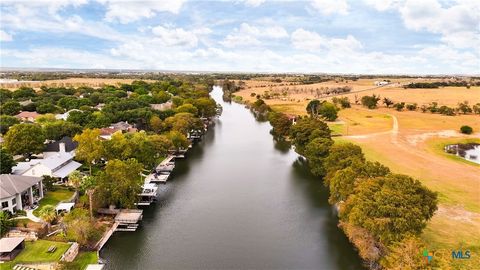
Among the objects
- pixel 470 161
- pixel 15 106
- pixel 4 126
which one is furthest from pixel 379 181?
pixel 15 106

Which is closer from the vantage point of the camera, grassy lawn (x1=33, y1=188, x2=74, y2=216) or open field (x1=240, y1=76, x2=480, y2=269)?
open field (x1=240, y1=76, x2=480, y2=269)

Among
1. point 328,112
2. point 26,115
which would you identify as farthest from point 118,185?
point 328,112

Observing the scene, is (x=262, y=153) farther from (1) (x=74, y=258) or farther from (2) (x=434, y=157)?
(1) (x=74, y=258)

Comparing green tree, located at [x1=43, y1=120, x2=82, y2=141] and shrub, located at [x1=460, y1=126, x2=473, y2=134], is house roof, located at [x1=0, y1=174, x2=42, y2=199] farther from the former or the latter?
shrub, located at [x1=460, y1=126, x2=473, y2=134]

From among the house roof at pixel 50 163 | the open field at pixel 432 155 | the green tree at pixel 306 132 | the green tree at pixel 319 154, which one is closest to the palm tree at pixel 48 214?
the house roof at pixel 50 163

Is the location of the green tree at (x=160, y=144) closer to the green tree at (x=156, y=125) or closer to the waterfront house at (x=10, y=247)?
the green tree at (x=156, y=125)

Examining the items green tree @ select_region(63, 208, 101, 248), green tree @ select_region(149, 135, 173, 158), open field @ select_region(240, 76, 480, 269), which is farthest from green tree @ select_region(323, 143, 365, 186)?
green tree @ select_region(63, 208, 101, 248)
